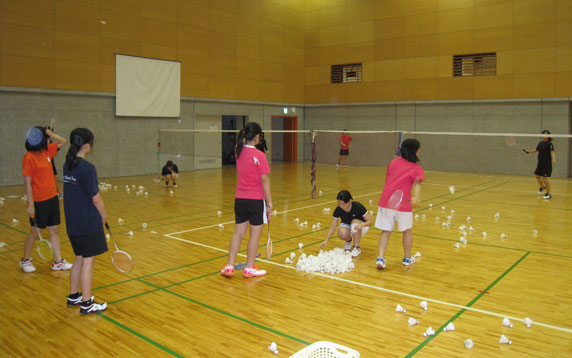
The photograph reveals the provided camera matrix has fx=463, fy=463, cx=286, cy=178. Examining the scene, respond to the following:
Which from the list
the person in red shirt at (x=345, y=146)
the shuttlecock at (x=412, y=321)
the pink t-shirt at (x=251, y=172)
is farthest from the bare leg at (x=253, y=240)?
the person in red shirt at (x=345, y=146)

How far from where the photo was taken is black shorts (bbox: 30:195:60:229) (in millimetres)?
6496

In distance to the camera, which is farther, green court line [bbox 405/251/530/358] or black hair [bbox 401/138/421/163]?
black hair [bbox 401/138/421/163]

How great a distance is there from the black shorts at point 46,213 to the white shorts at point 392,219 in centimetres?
468

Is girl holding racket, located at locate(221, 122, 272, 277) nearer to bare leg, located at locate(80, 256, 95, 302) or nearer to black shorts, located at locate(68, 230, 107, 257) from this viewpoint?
black shorts, located at locate(68, 230, 107, 257)

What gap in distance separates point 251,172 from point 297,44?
75.6 feet

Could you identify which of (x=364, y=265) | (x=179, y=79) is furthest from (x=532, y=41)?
(x=364, y=265)

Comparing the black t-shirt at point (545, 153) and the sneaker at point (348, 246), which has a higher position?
the black t-shirt at point (545, 153)

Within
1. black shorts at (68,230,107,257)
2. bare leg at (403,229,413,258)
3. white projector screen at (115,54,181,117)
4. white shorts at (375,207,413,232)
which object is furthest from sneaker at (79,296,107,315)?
white projector screen at (115,54,181,117)

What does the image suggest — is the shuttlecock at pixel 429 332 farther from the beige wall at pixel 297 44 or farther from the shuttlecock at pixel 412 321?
the beige wall at pixel 297 44

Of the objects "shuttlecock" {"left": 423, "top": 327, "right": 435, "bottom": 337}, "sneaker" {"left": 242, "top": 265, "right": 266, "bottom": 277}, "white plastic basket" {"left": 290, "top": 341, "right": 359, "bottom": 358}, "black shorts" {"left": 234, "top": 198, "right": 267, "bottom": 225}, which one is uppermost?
"black shorts" {"left": 234, "top": 198, "right": 267, "bottom": 225}

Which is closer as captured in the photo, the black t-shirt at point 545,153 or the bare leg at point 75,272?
the bare leg at point 75,272

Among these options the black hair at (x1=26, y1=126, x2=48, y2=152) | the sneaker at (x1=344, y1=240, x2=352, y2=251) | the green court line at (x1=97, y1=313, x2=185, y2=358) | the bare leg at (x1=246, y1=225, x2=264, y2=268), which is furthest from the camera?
the sneaker at (x1=344, y1=240, x2=352, y2=251)

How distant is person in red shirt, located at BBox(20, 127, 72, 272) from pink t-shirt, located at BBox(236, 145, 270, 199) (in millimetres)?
2660

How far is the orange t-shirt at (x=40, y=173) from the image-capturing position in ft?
20.6
